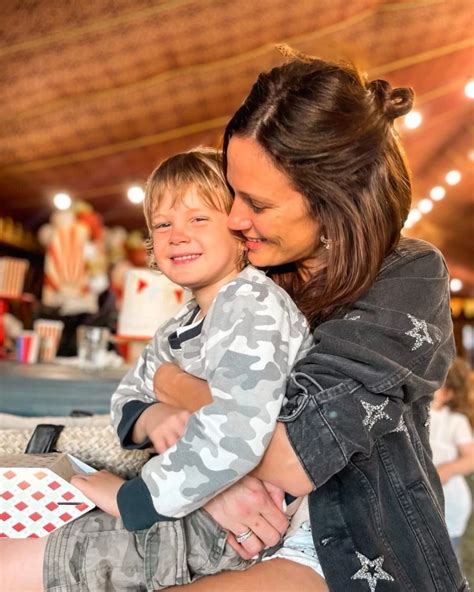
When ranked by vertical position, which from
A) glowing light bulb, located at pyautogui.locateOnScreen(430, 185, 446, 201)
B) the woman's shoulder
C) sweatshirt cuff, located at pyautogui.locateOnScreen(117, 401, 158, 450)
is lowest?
sweatshirt cuff, located at pyautogui.locateOnScreen(117, 401, 158, 450)

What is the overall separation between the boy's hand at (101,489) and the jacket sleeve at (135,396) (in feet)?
0.28

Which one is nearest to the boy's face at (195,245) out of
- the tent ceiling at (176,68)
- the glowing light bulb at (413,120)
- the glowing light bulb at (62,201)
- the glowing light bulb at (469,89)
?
the tent ceiling at (176,68)

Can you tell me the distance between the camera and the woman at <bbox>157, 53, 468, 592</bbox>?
0.72 m

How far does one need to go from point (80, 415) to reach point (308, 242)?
0.59m

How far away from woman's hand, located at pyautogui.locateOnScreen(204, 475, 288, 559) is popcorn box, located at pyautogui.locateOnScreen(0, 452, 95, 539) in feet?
0.52

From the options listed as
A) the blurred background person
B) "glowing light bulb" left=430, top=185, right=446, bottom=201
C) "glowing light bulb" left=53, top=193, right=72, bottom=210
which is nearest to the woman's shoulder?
the blurred background person

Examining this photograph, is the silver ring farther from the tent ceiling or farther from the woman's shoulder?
the tent ceiling

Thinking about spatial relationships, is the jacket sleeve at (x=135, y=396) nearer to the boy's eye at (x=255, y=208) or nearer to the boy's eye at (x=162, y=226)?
the boy's eye at (x=162, y=226)

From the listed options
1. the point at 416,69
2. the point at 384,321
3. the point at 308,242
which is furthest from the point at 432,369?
the point at 416,69

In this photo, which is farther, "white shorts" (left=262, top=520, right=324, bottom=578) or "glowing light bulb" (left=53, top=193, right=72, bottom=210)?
"glowing light bulb" (left=53, top=193, right=72, bottom=210)

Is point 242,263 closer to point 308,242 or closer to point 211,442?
point 308,242

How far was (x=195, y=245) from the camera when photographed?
2.94 ft

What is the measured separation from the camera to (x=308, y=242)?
2.75 ft

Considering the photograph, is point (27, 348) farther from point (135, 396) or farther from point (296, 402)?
point (296, 402)
